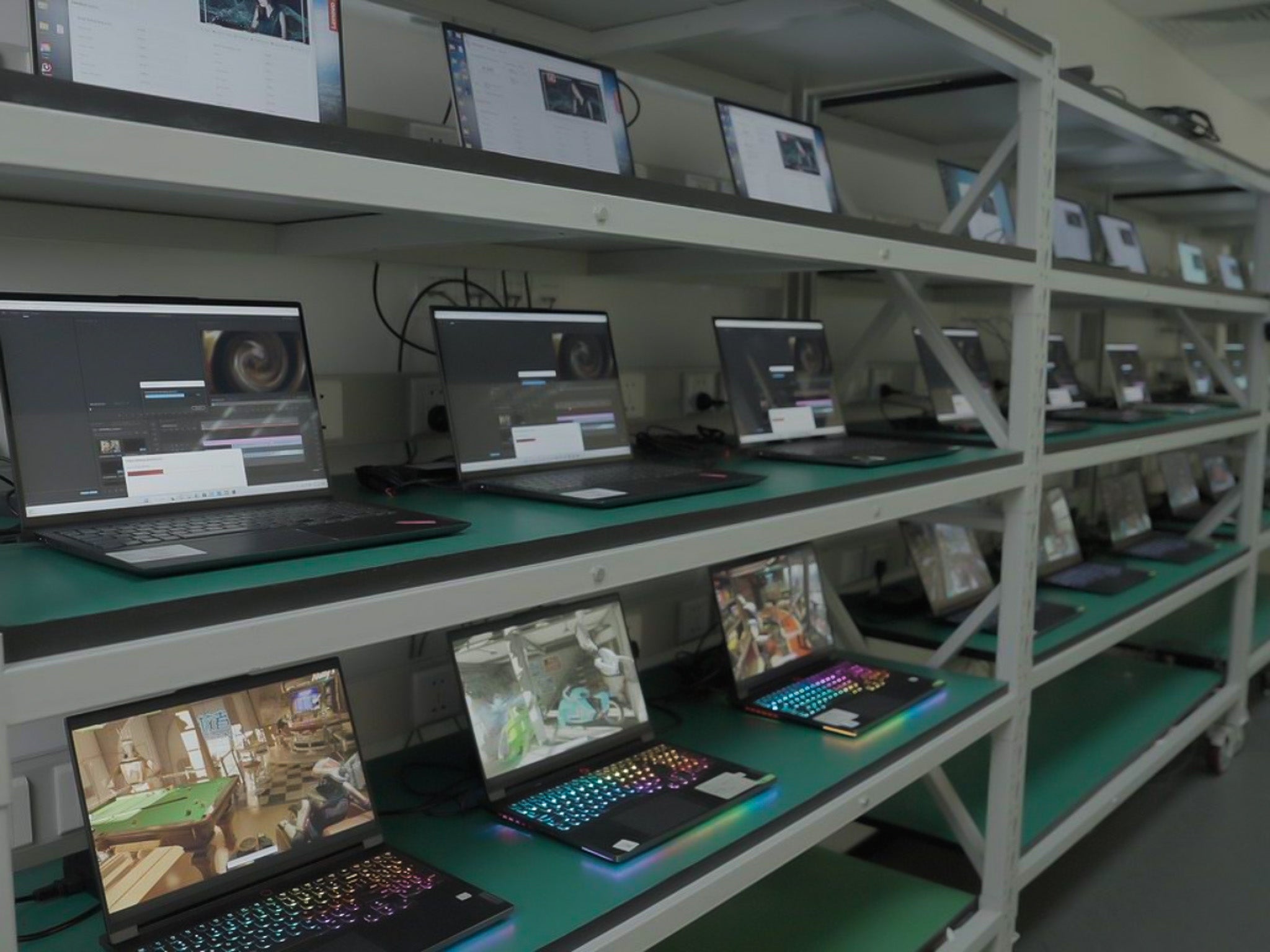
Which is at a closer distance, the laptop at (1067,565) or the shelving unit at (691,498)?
the shelving unit at (691,498)

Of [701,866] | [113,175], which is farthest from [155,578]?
[701,866]

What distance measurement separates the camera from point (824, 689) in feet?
5.82

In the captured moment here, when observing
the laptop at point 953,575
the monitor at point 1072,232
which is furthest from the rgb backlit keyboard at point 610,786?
the monitor at point 1072,232

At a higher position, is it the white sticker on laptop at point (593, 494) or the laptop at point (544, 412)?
the laptop at point (544, 412)

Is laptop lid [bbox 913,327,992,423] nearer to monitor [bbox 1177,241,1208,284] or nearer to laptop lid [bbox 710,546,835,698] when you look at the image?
laptop lid [bbox 710,546,835,698]

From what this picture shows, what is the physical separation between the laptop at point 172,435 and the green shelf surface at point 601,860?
0.41 metres

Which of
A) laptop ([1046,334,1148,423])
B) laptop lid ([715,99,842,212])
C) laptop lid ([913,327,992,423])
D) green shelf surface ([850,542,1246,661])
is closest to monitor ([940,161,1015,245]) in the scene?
laptop lid ([913,327,992,423])

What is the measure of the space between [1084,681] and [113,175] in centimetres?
311

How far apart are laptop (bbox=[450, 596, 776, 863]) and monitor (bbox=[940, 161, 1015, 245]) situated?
1438 mm

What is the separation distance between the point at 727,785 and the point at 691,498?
1.32 ft

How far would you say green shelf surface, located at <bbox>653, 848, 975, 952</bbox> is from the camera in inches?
65.3

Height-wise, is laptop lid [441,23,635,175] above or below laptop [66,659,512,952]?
above

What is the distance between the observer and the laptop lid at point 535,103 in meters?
1.30

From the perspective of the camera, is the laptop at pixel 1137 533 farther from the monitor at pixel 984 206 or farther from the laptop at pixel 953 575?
the monitor at pixel 984 206
